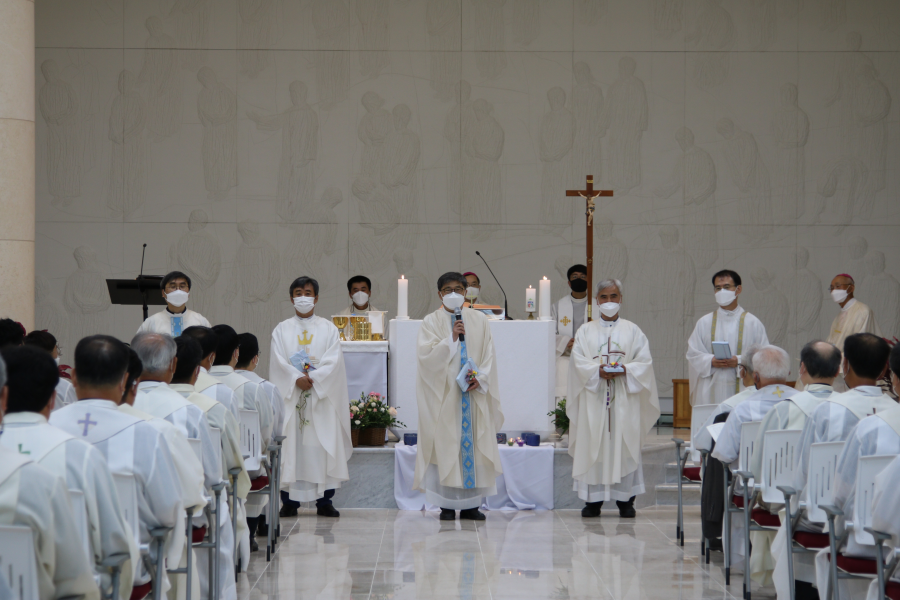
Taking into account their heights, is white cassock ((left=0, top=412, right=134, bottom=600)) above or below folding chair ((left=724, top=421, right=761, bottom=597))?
above

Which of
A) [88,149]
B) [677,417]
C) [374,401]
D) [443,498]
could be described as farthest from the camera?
[88,149]

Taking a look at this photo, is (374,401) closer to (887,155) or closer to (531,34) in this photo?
(531,34)

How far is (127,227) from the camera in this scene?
13.2 metres

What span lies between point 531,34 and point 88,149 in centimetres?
612

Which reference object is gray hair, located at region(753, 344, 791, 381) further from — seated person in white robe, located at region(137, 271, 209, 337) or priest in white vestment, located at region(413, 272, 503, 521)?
seated person in white robe, located at region(137, 271, 209, 337)

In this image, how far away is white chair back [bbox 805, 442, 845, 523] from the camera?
4.40m

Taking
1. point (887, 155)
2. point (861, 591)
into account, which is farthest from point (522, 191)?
point (861, 591)

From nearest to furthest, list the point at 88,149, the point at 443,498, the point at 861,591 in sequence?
the point at 861,591 → the point at 443,498 → the point at 88,149

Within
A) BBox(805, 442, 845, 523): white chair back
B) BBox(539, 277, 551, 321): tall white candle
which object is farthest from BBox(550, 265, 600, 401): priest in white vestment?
BBox(805, 442, 845, 523): white chair back

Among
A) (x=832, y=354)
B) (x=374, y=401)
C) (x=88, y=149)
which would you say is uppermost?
(x=88, y=149)

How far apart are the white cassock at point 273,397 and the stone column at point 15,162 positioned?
8.61 ft

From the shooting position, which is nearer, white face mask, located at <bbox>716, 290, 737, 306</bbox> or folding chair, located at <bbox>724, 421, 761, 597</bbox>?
folding chair, located at <bbox>724, 421, 761, 597</bbox>

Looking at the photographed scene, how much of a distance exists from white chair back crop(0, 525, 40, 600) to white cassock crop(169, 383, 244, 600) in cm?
220

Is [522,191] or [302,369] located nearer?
[302,369]
